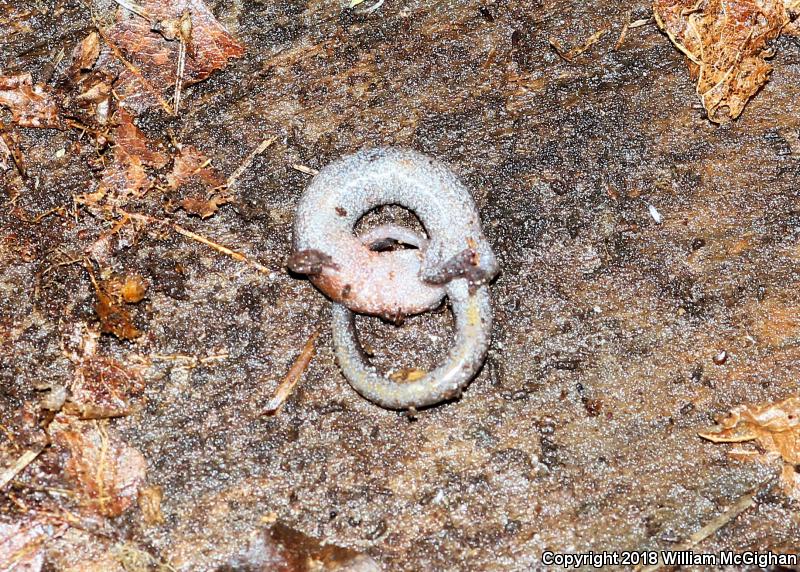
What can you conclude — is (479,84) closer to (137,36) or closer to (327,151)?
(327,151)

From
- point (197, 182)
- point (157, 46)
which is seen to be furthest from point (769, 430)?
point (157, 46)

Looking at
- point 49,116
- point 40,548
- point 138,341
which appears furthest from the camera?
point 49,116

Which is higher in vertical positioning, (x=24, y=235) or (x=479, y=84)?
(x=479, y=84)

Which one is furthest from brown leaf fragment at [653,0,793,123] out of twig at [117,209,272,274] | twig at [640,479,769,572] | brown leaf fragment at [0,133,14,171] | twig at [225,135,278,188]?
brown leaf fragment at [0,133,14,171]

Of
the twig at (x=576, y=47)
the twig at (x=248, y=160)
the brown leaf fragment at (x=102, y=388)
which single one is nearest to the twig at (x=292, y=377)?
the brown leaf fragment at (x=102, y=388)

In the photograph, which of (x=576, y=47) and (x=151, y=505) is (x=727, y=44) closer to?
(x=576, y=47)

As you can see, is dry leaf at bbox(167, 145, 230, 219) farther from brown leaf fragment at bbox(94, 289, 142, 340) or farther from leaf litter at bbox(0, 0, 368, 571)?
brown leaf fragment at bbox(94, 289, 142, 340)

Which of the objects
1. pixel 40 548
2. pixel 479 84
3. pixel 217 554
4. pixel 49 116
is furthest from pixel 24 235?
pixel 479 84
